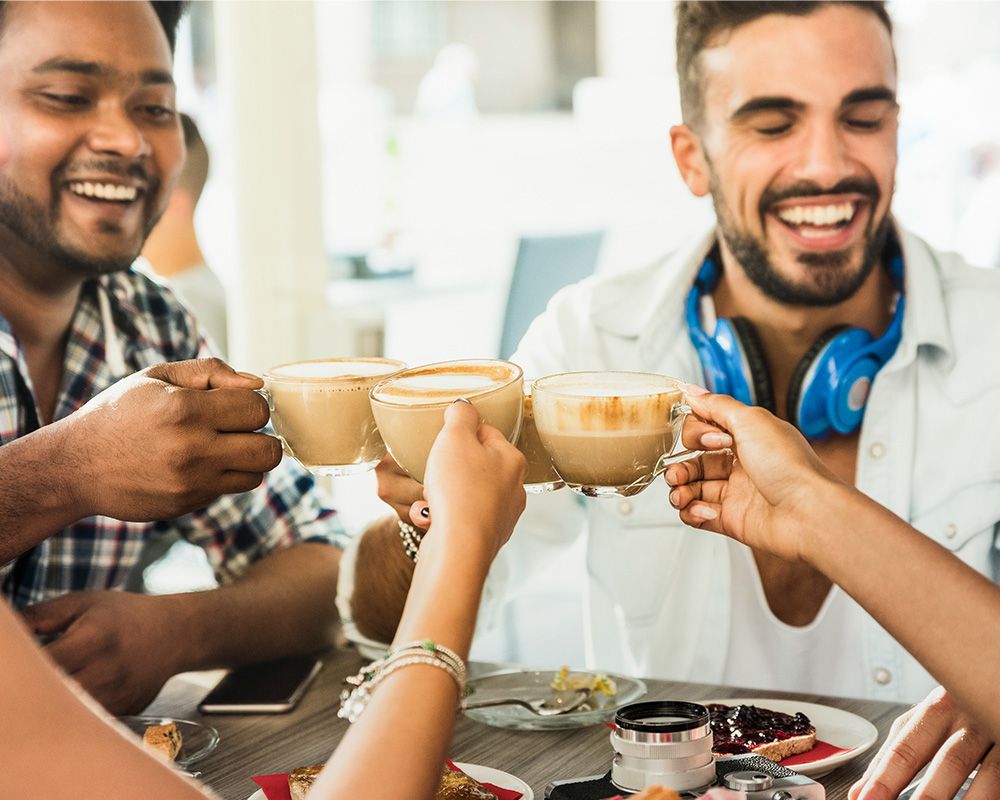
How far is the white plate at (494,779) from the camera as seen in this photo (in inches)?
51.9

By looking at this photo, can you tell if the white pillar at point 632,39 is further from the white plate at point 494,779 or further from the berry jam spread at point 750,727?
the white plate at point 494,779

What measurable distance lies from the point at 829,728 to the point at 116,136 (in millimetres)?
1409

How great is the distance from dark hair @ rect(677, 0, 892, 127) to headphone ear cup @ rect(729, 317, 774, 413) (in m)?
0.41

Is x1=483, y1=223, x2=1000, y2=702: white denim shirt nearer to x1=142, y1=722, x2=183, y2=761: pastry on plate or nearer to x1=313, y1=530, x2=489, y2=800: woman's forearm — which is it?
x1=142, y1=722, x2=183, y2=761: pastry on plate

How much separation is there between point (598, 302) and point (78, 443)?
42.2 inches

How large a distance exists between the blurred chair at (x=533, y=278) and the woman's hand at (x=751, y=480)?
2.51 metres

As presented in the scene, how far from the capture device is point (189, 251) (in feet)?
11.9

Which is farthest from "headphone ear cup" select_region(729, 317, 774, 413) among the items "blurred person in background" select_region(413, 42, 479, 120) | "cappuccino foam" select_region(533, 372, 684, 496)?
"blurred person in background" select_region(413, 42, 479, 120)

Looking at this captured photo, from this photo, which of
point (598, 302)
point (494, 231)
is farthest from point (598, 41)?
point (598, 302)

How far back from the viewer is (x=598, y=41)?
1534 centimetres

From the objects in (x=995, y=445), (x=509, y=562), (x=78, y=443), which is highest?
(x=78, y=443)

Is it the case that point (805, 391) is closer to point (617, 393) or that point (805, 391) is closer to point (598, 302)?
point (598, 302)

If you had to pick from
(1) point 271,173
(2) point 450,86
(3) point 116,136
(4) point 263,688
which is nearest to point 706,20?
(3) point 116,136

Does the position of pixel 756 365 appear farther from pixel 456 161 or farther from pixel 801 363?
pixel 456 161
